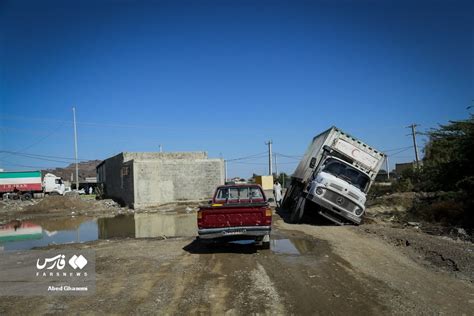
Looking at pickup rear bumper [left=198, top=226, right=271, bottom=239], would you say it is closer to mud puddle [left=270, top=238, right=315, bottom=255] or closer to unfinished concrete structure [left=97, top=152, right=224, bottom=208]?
mud puddle [left=270, top=238, right=315, bottom=255]

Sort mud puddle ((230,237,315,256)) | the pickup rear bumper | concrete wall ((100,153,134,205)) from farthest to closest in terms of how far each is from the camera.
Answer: concrete wall ((100,153,134,205))
mud puddle ((230,237,315,256))
the pickup rear bumper

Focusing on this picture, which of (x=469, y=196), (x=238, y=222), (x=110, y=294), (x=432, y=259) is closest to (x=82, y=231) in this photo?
(x=238, y=222)

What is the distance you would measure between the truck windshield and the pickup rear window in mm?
5119

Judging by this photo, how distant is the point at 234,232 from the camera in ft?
35.9

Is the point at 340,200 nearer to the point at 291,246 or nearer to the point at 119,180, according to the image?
the point at 291,246

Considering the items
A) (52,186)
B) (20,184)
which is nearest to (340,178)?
(20,184)

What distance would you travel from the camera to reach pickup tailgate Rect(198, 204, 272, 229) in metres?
11.0

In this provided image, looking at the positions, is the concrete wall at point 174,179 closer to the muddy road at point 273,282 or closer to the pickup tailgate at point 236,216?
the muddy road at point 273,282

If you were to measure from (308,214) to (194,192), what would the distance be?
16.2 meters

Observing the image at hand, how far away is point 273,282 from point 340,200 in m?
9.08

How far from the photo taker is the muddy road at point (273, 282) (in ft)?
20.6

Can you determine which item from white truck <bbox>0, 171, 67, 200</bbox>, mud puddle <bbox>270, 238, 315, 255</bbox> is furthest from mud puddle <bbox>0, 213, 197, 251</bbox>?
white truck <bbox>0, 171, 67, 200</bbox>

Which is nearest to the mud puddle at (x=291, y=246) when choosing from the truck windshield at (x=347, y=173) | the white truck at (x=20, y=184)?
the truck windshield at (x=347, y=173)

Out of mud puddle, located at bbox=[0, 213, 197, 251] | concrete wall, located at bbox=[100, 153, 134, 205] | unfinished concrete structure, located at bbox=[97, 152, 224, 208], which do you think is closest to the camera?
mud puddle, located at bbox=[0, 213, 197, 251]
